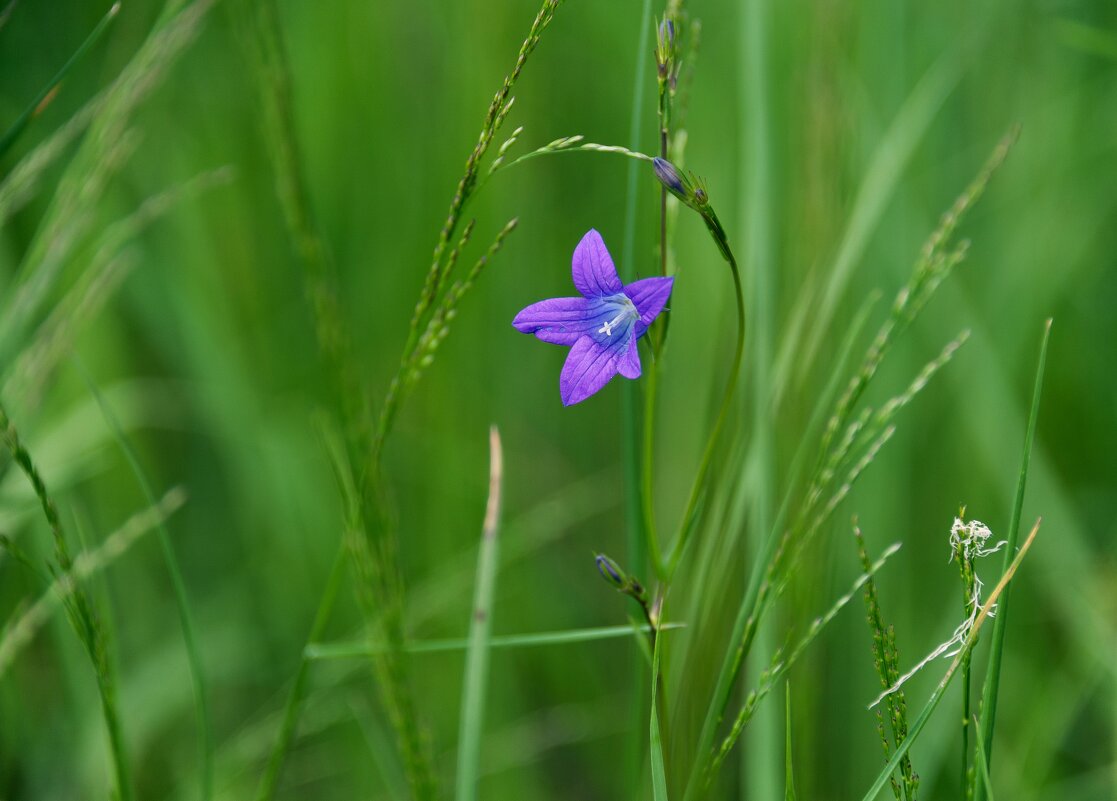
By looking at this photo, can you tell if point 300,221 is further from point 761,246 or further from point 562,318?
point 761,246

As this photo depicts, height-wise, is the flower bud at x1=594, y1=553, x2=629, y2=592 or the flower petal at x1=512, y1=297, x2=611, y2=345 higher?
the flower petal at x1=512, y1=297, x2=611, y2=345

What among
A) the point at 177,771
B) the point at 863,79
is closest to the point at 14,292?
the point at 177,771

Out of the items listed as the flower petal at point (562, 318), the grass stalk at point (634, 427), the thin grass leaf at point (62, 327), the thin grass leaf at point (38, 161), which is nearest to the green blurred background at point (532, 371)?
the thin grass leaf at point (62, 327)

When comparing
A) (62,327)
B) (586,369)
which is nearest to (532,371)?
(62,327)

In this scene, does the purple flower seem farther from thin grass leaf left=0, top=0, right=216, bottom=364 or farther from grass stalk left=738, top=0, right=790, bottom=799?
thin grass leaf left=0, top=0, right=216, bottom=364

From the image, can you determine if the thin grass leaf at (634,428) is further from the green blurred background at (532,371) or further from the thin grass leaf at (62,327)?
the thin grass leaf at (62,327)

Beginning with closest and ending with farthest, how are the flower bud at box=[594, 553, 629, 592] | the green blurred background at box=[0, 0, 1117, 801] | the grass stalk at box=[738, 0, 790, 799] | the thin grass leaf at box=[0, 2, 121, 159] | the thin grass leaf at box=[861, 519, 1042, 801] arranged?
the thin grass leaf at box=[861, 519, 1042, 801] < the flower bud at box=[594, 553, 629, 592] < the thin grass leaf at box=[0, 2, 121, 159] < the grass stalk at box=[738, 0, 790, 799] < the green blurred background at box=[0, 0, 1117, 801]

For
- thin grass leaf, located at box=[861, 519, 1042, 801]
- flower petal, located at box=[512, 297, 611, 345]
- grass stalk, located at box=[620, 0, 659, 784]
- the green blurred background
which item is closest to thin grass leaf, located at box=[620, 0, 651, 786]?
grass stalk, located at box=[620, 0, 659, 784]
